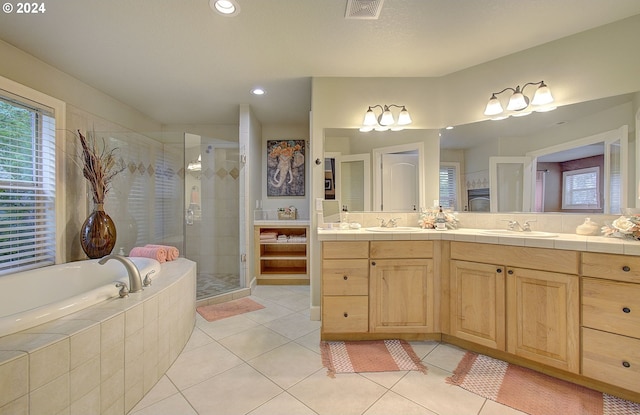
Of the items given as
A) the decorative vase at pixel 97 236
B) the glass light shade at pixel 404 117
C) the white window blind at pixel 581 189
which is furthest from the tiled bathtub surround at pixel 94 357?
the white window blind at pixel 581 189

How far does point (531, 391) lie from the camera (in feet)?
4.66

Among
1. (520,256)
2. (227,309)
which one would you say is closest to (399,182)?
(520,256)

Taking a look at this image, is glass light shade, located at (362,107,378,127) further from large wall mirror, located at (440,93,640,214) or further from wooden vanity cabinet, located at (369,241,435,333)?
wooden vanity cabinet, located at (369,241,435,333)

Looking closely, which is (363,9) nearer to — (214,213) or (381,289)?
(381,289)

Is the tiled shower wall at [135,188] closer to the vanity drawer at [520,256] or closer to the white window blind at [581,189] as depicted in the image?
the vanity drawer at [520,256]

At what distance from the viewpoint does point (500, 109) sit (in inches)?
82.6

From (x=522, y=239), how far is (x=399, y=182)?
1058 millimetres

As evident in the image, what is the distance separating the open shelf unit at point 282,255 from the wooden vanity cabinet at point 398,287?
1.56 metres

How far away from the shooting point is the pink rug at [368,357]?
64.1 inches

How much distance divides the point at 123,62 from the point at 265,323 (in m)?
2.61

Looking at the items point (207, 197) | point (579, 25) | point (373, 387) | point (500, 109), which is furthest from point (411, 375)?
point (207, 197)

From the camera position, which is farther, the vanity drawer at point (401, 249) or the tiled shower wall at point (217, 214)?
the tiled shower wall at point (217, 214)

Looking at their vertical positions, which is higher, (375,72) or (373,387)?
(375,72)

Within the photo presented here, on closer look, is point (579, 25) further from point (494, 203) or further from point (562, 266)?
point (562, 266)
